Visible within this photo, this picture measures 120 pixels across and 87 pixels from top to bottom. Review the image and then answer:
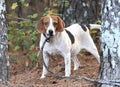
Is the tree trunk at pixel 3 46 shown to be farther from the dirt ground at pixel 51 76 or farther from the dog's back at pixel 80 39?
the dog's back at pixel 80 39

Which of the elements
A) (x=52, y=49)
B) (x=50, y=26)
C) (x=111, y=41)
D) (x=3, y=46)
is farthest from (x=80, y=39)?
(x=111, y=41)

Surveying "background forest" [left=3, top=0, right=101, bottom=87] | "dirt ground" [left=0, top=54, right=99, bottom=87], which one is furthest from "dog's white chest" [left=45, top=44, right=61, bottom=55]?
"background forest" [left=3, top=0, right=101, bottom=87]

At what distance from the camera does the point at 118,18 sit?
5.20 meters

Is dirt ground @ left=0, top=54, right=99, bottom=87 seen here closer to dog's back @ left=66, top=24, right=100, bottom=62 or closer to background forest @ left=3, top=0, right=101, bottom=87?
background forest @ left=3, top=0, right=101, bottom=87

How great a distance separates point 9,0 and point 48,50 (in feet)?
15.2

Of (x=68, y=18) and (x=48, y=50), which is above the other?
(x=68, y=18)

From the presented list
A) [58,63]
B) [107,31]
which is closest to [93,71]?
[58,63]

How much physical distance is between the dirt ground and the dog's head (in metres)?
0.88

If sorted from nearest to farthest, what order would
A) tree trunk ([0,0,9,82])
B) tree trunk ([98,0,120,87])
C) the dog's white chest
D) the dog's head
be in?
tree trunk ([98,0,120,87]), tree trunk ([0,0,9,82]), the dog's head, the dog's white chest

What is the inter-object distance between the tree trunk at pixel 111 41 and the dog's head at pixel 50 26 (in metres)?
2.18

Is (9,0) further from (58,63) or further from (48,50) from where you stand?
(48,50)

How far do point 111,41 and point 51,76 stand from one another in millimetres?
2959

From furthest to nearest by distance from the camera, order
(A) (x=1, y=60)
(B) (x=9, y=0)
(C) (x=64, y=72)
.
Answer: (B) (x=9, y=0) < (C) (x=64, y=72) < (A) (x=1, y=60)

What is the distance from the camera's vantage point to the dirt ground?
6789mm
